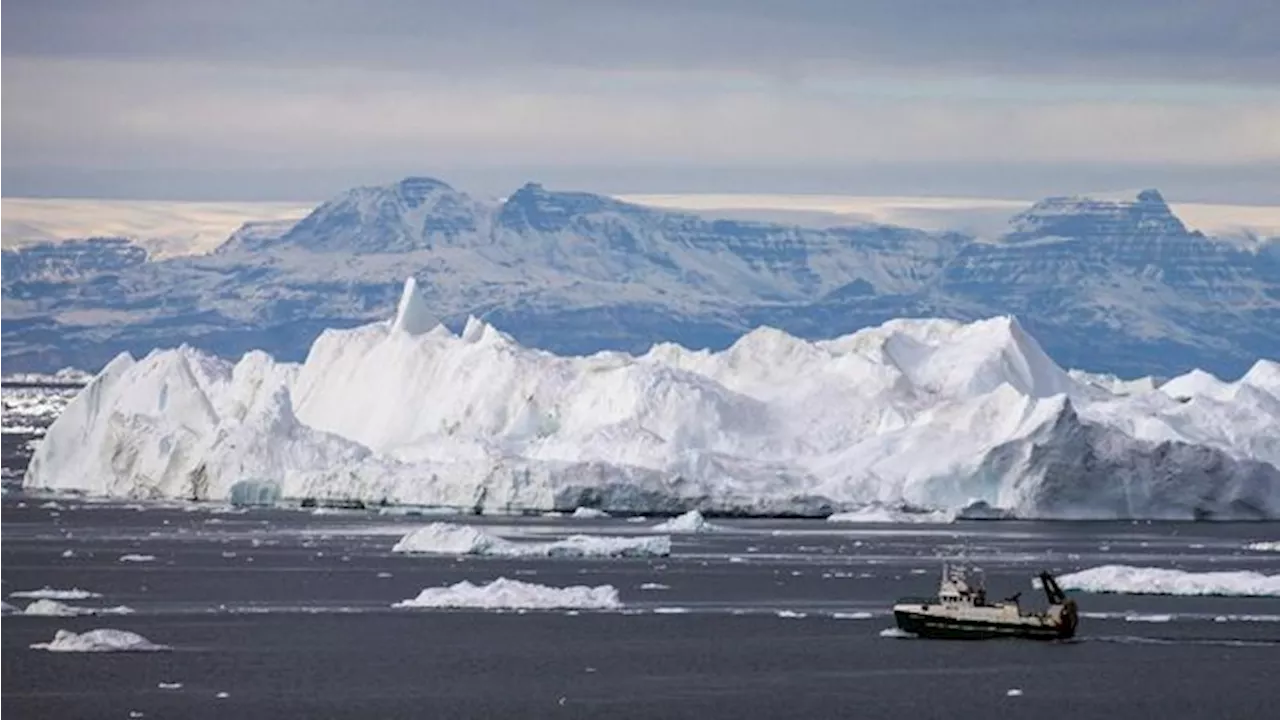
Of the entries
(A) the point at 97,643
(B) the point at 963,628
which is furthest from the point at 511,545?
(A) the point at 97,643

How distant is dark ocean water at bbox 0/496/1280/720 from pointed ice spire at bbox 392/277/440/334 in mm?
26848

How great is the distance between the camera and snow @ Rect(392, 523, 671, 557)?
76.3 meters

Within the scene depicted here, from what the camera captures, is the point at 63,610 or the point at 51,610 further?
the point at 63,610

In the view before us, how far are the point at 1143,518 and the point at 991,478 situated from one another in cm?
576

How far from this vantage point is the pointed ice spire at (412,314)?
116000 mm

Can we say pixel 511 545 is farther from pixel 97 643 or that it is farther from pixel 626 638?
pixel 97 643

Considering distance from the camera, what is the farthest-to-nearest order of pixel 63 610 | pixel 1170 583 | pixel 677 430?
pixel 677 430
pixel 1170 583
pixel 63 610

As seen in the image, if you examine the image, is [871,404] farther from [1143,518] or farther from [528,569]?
[528,569]

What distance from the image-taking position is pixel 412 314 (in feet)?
384

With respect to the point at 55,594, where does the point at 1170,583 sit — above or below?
above

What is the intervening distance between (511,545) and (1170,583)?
18363 mm

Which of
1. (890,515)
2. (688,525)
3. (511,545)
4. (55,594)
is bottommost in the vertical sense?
(55,594)

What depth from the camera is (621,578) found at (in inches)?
2958

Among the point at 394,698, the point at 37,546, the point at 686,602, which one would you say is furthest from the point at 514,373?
the point at 394,698
